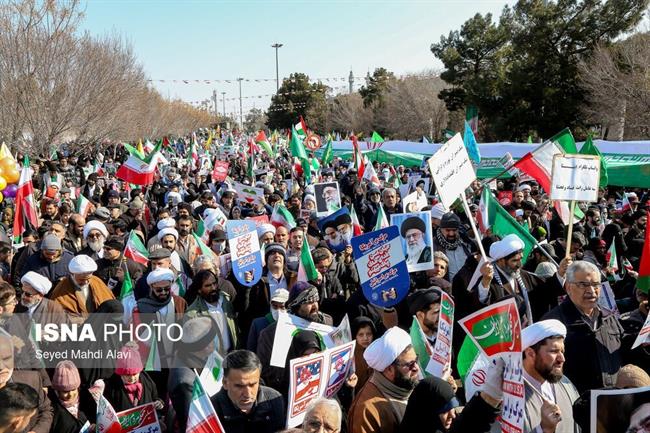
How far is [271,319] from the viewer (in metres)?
5.09

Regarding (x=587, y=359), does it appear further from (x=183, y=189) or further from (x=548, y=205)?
(x=183, y=189)

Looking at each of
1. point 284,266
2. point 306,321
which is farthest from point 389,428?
point 284,266

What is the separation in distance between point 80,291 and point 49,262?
1.31 m

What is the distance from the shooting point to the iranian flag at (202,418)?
3148mm

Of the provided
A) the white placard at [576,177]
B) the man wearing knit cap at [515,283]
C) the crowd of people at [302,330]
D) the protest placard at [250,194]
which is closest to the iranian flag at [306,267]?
the crowd of people at [302,330]

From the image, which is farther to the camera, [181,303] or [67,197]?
[67,197]

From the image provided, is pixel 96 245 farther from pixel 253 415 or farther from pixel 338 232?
pixel 253 415

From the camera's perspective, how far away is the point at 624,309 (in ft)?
21.3

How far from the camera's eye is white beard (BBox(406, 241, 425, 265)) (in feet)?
20.8

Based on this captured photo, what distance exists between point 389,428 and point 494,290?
2.35 metres

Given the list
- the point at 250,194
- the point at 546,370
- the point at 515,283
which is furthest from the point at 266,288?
the point at 250,194

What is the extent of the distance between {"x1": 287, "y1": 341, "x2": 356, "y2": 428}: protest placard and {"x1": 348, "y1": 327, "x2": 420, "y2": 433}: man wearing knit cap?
0.26m

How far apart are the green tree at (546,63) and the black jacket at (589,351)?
108 ft

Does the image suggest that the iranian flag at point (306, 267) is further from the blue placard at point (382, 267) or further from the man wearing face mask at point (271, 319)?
the man wearing face mask at point (271, 319)
